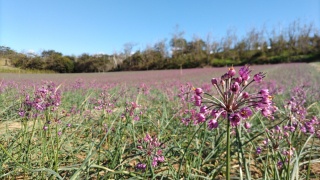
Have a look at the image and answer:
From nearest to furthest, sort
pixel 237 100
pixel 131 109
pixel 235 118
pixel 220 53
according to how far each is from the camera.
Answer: pixel 235 118
pixel 237 100
pixel 131 109
pixel 220 53

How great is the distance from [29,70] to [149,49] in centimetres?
7079

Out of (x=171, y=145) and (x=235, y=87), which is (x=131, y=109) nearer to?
(x=171, y=145)

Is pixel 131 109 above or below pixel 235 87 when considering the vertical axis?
below

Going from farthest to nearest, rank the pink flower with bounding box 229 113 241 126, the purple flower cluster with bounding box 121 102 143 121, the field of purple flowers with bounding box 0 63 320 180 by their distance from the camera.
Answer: the purple flower cluster with bounding box 121 102 143 121
the field of purple flowers with bounding box 0 63 320 180
the pink flower with bounding box 229 113 241 126

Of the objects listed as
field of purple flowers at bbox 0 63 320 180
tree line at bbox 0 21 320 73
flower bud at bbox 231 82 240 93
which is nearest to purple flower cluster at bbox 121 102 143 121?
field of purple flowers at bbox 0 63 320 180

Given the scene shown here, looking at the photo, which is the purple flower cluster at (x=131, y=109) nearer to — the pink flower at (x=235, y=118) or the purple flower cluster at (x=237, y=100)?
the purple flower cluster at (x=237, y=100)

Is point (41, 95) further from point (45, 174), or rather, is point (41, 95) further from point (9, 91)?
point (9, 91)

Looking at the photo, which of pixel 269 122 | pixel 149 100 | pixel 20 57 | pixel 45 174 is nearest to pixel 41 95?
pixel 45 174

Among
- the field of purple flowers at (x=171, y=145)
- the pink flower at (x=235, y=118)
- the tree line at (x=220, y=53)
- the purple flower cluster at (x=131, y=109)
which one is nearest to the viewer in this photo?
the pink flower at (x=235, y=118)

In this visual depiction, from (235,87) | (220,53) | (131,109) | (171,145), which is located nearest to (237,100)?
(235,87)

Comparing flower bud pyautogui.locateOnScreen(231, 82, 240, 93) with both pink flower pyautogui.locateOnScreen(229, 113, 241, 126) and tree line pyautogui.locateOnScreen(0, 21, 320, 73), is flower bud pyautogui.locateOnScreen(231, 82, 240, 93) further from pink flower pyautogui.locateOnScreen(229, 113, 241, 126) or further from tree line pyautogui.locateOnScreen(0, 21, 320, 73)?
tree line pyautogui.locateOnScreen(0, 21, 320, 73)

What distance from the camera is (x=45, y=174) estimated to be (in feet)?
6.94

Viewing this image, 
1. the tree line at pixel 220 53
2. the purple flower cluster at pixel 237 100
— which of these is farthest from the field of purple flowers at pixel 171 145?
the tree line at pixel 220 53

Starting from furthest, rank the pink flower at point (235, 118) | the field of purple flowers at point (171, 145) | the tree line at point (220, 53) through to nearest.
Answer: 1. the tree line at point (220, 53)
2. the field of purple flowers at point (171, 145)
3. the pink flower at point (235, 118)
